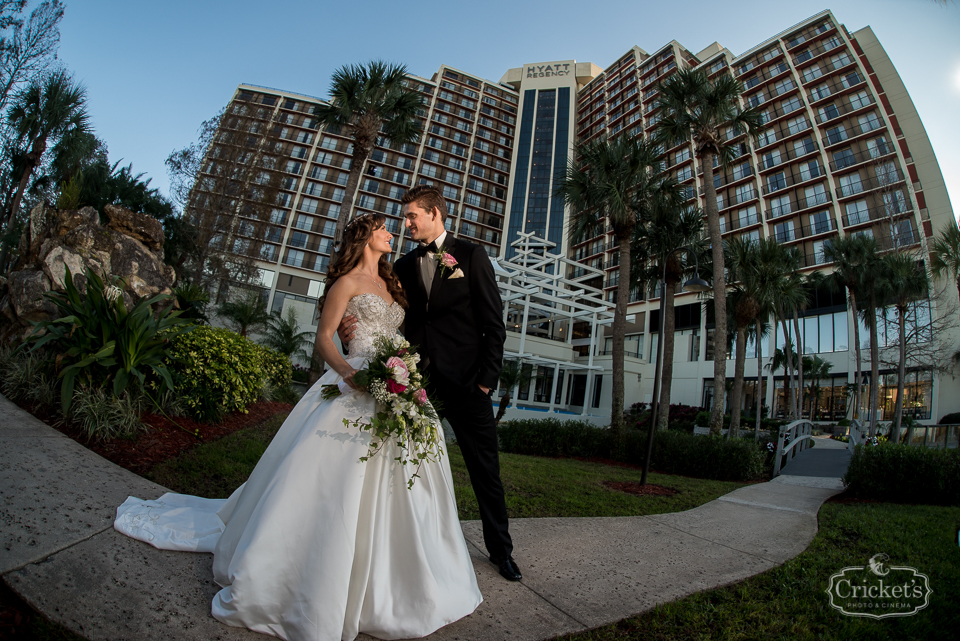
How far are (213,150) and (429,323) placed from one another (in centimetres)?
2685

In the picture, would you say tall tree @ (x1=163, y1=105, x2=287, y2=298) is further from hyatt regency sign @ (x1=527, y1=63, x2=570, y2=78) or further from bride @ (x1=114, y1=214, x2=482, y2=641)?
hyatt regency sign @ (x1=527, y1=63, x2=570, y2=78)

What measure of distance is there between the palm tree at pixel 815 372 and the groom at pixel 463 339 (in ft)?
114

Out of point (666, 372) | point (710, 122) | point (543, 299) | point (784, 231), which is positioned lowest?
point (666, 372)

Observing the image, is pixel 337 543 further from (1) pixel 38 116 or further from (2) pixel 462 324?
(1) pixel 38 116

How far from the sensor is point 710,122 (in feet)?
48.9

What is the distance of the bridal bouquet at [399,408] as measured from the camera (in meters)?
2.10

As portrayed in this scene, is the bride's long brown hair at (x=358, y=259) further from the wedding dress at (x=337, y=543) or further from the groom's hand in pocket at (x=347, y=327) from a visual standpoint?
the wedding dress at (x=337, y=543)

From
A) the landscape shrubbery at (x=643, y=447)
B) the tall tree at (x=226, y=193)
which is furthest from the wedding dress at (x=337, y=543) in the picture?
the tall tree at (x=226, y=193)

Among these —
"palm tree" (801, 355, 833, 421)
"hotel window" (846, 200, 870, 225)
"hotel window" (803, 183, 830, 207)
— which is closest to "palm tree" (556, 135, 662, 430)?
"palm tree" (801, 355, 833, 421)

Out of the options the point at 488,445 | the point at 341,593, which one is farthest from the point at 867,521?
the point at 341,593

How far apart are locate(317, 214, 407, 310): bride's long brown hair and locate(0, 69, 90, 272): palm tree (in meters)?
18.7

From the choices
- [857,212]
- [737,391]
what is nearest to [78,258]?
[737,391]

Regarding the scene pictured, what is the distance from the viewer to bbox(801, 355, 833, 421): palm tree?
30016 millimetres

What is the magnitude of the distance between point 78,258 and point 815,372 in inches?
1458
